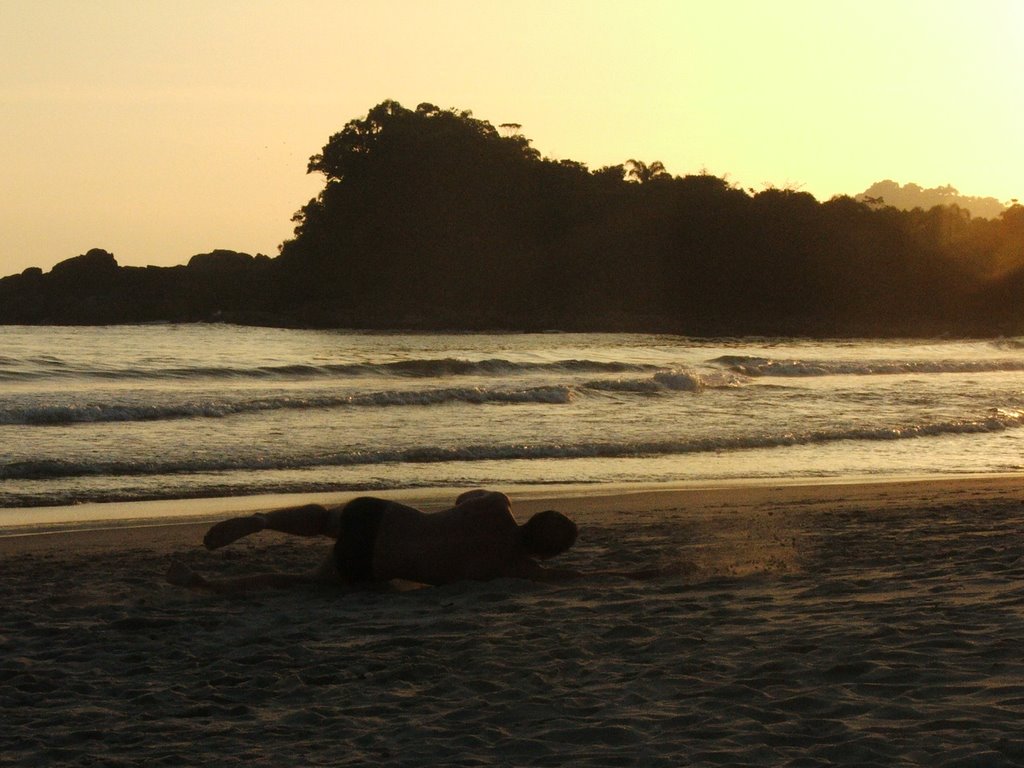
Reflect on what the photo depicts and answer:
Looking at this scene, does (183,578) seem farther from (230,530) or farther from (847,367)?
(847,367)

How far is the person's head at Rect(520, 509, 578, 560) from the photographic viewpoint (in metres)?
6.36

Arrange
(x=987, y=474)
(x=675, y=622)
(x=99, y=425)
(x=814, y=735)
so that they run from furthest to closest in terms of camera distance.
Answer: (x=99, y=425) < (x=987, y=474) < (x=675, y=622) < (x=814, y=735)

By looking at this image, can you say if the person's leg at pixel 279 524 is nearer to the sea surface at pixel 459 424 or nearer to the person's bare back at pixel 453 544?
the person's bare back at pixel 453 544

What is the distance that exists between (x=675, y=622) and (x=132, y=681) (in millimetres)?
2440

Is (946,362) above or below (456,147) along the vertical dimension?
below

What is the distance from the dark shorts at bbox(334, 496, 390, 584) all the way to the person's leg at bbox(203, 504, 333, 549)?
4.8 inches

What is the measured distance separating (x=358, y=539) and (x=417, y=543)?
317 millimetres

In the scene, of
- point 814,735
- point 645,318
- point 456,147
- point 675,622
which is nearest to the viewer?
point 814,735

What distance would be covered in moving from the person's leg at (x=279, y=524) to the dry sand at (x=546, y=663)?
1.20 ft

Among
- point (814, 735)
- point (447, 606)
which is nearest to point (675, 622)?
point (447, 606)

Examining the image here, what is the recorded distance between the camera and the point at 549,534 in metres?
6.41

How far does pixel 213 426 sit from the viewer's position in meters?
15.5

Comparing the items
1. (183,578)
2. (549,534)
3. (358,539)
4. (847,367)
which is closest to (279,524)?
(358,539)

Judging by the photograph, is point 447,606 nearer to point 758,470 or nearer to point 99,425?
point 758,470
